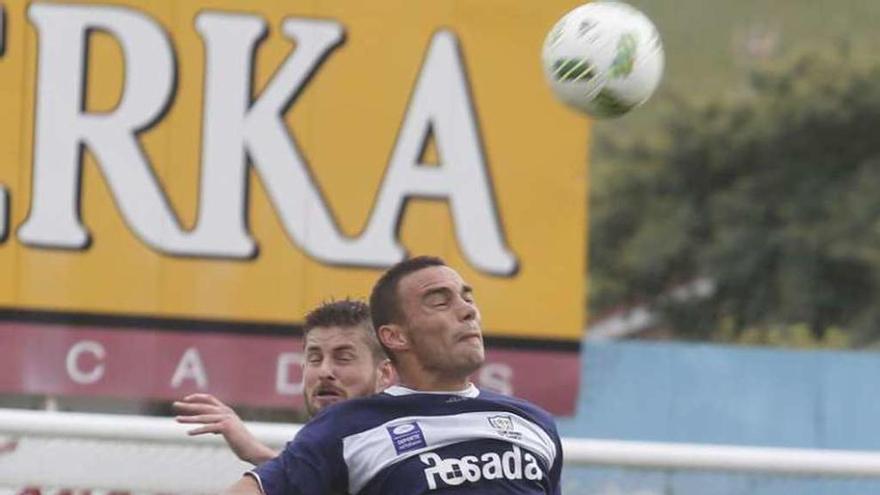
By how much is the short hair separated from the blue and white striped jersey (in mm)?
428

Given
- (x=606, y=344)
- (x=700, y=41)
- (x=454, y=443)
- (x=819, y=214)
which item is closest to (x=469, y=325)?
(x=454, y=443)

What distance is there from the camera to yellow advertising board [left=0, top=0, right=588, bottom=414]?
30.5ft

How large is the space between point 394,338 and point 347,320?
44 cm

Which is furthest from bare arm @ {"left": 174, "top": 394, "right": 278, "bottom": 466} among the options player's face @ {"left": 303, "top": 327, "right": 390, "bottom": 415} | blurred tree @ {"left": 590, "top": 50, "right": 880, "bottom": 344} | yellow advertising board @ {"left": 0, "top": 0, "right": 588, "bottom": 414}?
blurred tree @ {"left": 590, "top": 50, "right": 880, "bottom": 344}

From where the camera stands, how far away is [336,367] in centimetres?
550

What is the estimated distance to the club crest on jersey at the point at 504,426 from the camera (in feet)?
16.9

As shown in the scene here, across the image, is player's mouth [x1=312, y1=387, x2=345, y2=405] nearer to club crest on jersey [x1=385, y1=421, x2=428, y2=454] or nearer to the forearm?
the forearm

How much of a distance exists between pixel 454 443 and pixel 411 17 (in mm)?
4610

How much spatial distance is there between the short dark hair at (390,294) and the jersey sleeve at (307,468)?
0.31 metres

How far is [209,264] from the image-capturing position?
370 inches

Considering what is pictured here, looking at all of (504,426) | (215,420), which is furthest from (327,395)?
(504,426)

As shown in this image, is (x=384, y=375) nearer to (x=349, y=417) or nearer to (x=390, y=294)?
(x=390, y=294)

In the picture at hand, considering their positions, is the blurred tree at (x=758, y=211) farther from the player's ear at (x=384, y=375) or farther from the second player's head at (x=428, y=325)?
the second player's head at (x=428, y=325)

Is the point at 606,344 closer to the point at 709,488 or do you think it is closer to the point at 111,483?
the point at 709,488
